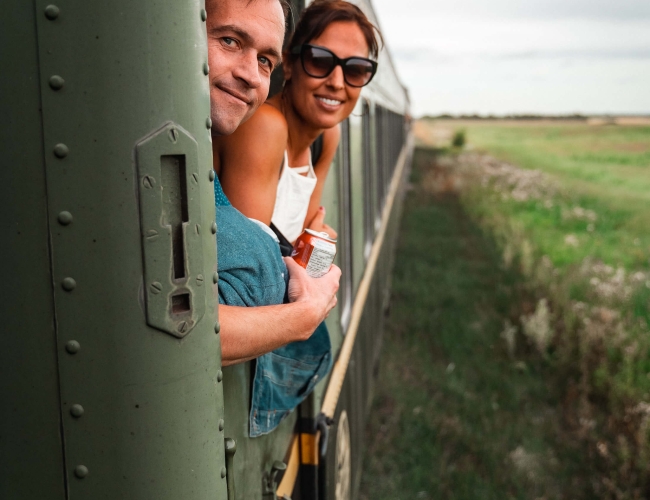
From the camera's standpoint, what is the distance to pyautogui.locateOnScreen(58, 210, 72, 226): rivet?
3.08 ft

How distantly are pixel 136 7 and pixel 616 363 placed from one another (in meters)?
6.48

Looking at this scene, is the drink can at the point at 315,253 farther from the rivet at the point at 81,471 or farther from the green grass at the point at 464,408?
the green grass at the point at 464,408

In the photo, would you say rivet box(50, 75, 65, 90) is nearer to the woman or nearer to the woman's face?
the woman

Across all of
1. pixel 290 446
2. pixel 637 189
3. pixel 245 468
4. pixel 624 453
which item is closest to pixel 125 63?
pixel 245 468

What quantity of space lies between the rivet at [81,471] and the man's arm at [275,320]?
1.02 ft

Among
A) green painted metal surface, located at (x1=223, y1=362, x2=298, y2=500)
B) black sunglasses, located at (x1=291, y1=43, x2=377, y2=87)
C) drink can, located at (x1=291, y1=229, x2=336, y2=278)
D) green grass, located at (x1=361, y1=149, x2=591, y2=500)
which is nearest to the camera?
green painted metal surface, located at (x1=223, y1=362, x2=298, y2=500)

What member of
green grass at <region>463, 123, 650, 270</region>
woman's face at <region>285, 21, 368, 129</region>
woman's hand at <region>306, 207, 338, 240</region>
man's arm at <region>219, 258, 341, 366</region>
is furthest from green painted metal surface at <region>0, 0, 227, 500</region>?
green grass at <region>463, 123, 650, 270</region>

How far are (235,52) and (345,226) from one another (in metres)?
2.05

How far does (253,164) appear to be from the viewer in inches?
62.3

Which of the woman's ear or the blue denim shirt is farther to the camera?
the woman's ear

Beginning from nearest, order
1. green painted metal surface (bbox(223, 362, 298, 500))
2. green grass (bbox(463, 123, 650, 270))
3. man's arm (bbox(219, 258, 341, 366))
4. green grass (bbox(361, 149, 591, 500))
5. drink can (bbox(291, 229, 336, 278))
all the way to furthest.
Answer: man's arm (bbox(219, 258, 341, 366)) → green painted metal surface (bbox(223, 362, 298, 500)) → drink can (bbox(291, 229, 336, 278)) → green grass (bbox(361, 149, 591, 500)) → green grass (bbox(463, 123, 650, 270))

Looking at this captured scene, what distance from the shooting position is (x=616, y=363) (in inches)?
256

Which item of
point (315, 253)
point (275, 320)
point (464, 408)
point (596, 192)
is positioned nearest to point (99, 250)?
point (275, 320)

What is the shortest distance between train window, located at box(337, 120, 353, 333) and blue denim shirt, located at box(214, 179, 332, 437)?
4.17 ft
